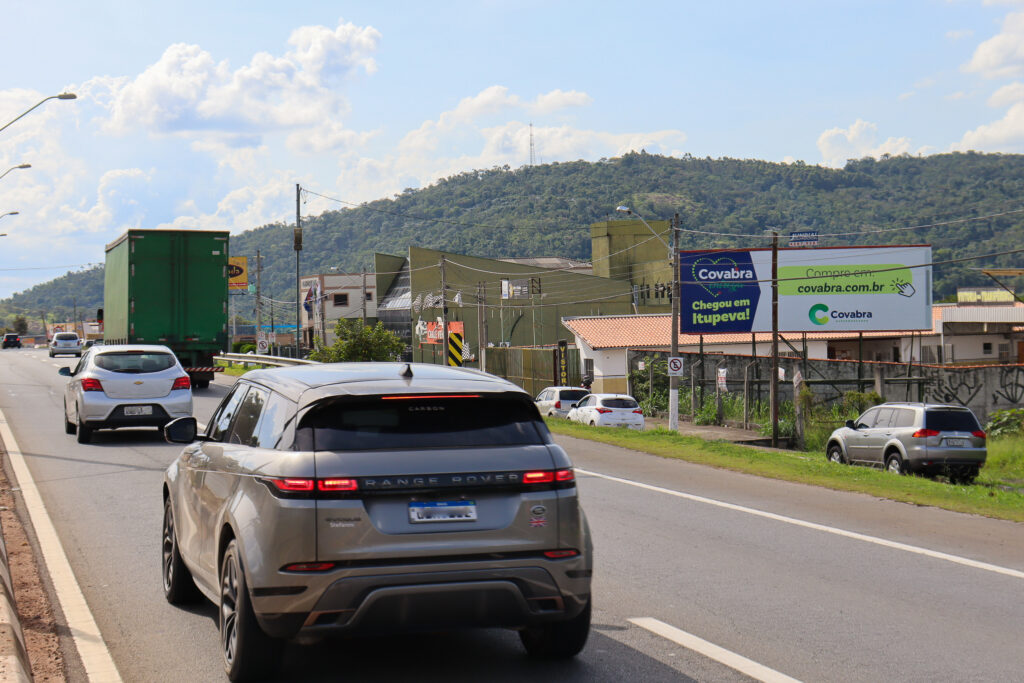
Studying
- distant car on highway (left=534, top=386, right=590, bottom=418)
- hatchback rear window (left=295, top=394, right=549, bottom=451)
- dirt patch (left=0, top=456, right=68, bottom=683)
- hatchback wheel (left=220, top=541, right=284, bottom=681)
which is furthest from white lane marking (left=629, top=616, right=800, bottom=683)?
distant car on highway (left=534, top=386, right=590, bottom=418)

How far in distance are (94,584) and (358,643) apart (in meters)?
2.94

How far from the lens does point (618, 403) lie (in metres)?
35.3

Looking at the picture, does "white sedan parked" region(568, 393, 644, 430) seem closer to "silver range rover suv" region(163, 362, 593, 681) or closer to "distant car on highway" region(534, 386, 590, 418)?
"distant car on highway" region(534, 386, 590, 418)

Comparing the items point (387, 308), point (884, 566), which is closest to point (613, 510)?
point (884, 566)

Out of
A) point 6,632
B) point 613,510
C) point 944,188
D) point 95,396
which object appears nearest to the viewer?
point 6,632

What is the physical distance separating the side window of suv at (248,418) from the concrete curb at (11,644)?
165 centimetres

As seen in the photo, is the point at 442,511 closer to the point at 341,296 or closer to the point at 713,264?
the point at 713,264

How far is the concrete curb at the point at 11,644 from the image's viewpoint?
18.4ft

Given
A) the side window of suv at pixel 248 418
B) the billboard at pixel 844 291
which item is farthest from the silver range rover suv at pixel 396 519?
the billboard at pixel 844 291

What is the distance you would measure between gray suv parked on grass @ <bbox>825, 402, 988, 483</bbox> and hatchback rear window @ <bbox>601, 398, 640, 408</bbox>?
12749 millimetres

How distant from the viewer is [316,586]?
5.28 m

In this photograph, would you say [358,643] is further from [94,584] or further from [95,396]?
[95,396]

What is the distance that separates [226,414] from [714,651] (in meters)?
3.45

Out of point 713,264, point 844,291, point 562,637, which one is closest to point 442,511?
point 562,637
